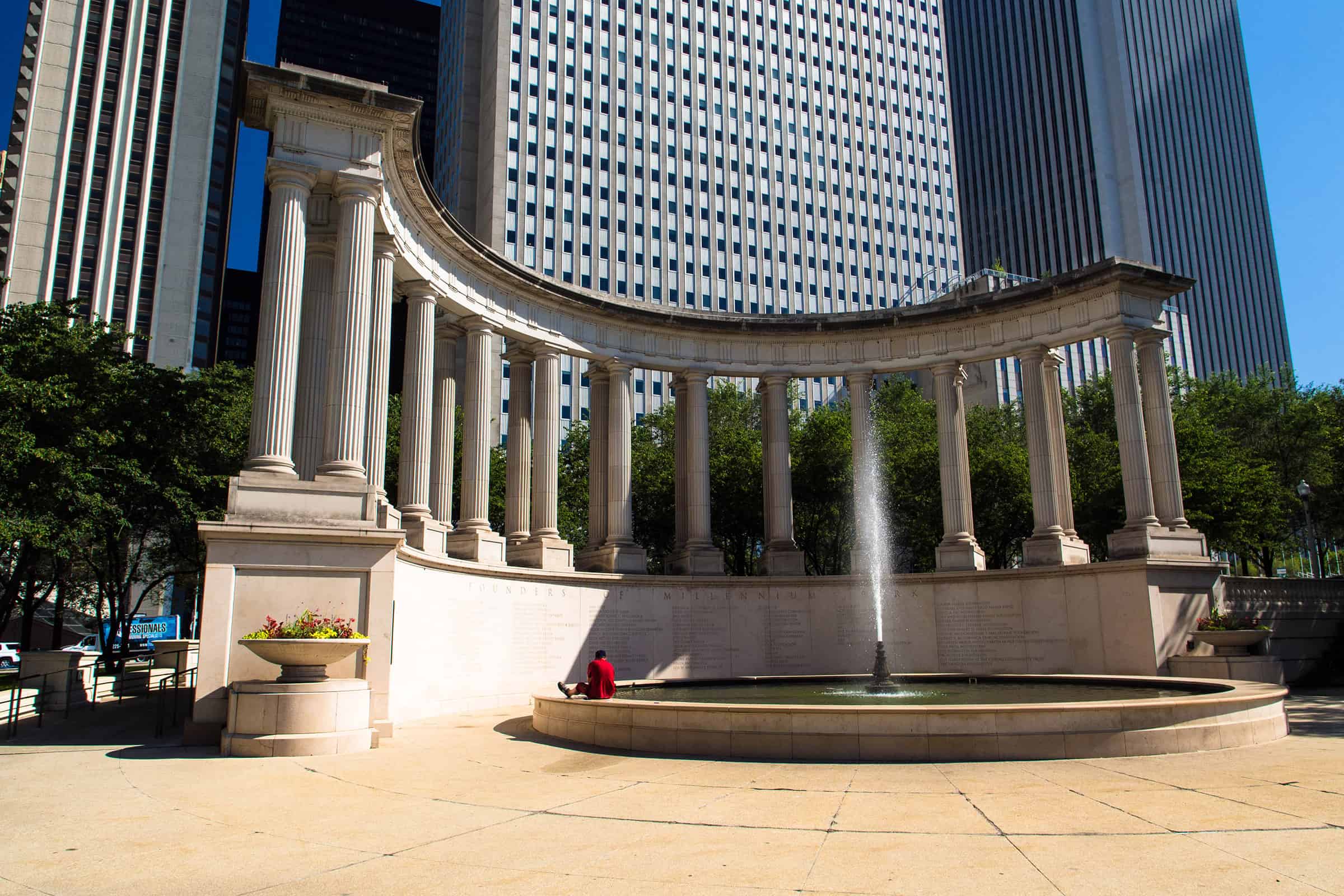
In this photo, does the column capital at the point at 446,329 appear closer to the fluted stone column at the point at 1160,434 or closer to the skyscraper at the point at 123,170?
the fluted stone column at the point at 1160,434

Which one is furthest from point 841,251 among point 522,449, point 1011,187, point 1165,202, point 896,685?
point 896,685

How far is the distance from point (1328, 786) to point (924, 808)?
692cm

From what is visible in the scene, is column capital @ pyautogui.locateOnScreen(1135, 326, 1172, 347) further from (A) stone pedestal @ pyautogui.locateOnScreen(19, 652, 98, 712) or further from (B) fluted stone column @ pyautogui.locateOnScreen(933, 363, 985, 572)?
(A) stone pedestal @ pyautogui.locateOnScreen(19, 652, 98, 712)

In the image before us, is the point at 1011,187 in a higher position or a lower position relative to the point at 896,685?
higher

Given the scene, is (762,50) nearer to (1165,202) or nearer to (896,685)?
(1165,202)

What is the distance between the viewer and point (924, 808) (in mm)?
13609

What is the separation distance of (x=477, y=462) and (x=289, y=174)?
14296 mm

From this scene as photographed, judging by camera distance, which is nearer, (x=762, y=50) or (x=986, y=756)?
(x=986, y=756)

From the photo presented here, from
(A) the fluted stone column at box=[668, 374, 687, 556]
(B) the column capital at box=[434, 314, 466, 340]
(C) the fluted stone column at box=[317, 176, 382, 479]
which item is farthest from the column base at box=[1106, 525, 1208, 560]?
(C) the fluted stone column at box=[317, 176, 382, 479]

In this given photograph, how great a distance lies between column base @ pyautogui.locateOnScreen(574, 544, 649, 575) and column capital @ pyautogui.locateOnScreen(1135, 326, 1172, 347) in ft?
80.2

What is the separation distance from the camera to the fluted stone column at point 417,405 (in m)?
33.3

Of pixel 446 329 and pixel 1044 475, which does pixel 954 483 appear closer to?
pixel 1044 475

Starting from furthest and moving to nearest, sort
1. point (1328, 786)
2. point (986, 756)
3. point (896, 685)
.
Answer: point (896, 685)
point (986, 756)
point (1328, 786)

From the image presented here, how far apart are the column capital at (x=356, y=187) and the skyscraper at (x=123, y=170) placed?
86017mm
